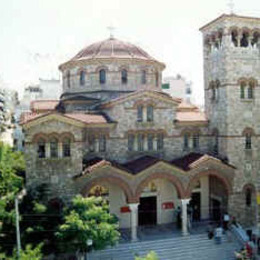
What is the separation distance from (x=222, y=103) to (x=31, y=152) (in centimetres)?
1295

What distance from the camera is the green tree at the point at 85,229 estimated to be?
18000mm

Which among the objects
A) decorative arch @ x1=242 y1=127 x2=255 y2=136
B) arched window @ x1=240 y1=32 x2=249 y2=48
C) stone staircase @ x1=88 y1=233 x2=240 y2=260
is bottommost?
stone staircase @ x1=88 y1=233 x2=240 y2=260

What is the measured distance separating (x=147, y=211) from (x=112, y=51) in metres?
12.5

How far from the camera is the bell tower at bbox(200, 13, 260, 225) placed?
2552 centimetres

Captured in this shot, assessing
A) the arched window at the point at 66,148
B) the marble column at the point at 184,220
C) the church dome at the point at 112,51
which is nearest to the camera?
the arched window at the point at 66,148

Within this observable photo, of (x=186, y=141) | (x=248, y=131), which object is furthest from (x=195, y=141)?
(x=248, y=131)

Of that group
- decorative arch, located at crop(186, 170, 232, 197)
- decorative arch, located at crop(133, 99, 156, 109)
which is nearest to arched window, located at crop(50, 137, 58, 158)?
decorative arch, located at crop(133, 99, 156, 109)

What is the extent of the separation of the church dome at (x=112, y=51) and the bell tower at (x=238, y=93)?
641cm

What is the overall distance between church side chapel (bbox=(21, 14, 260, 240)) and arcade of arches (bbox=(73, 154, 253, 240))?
0.06 meters

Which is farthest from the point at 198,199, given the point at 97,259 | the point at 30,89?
the point at 30,89

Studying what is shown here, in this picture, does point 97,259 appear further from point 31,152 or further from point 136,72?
point 136,72

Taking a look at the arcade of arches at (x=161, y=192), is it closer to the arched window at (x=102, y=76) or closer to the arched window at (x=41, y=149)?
the arched window at (x=41, y=149)

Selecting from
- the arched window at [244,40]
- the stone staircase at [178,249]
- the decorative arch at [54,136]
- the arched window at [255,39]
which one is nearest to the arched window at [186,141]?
the stone staircase at [178,249]

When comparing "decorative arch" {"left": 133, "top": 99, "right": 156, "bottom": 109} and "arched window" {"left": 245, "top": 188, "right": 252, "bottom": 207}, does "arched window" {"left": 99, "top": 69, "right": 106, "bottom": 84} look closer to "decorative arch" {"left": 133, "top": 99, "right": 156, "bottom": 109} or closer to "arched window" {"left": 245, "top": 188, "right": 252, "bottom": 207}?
"decorative arch" {"left": 133, "top": 99, "right": 156, "bottom": 109}
